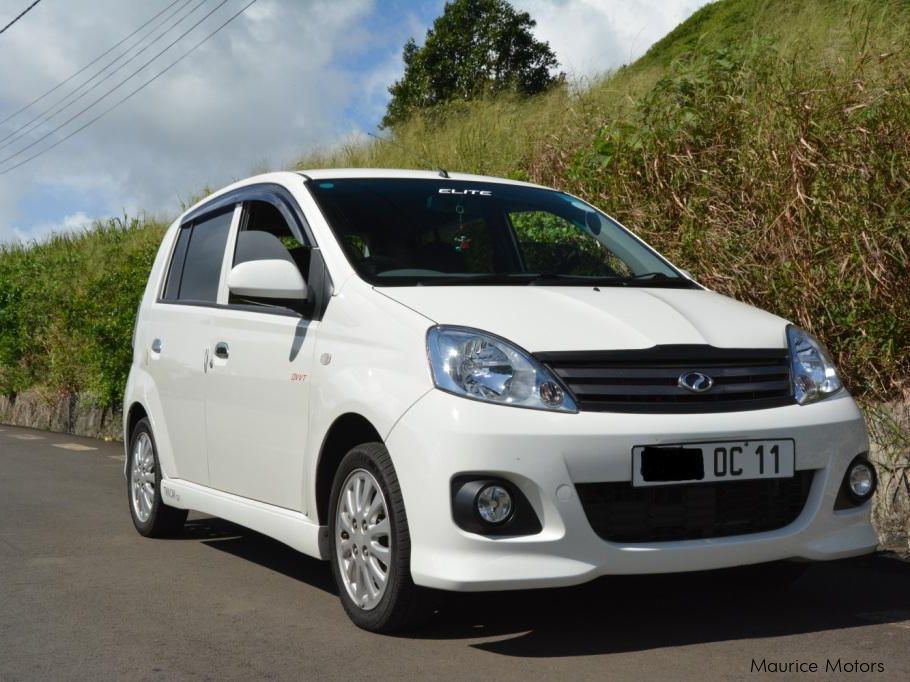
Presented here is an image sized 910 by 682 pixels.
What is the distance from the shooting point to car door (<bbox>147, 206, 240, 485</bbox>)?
605 cm

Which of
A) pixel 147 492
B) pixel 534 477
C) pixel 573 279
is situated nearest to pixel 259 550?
pixel 147 492

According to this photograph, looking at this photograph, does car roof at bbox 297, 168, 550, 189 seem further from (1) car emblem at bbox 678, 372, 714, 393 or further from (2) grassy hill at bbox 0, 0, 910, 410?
(2) grassy hill at bbox 0, 0, 910, 410

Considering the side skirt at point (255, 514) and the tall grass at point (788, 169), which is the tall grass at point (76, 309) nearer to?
the tall grass at point (788, 169)

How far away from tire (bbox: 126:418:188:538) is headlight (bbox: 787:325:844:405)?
352 centimetres

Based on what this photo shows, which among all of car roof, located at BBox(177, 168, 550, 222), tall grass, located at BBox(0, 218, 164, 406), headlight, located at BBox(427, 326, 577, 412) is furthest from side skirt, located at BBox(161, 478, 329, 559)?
tall grass, located at BBox(0, 218, 164, 406)

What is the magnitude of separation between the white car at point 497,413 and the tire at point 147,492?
1.14 m

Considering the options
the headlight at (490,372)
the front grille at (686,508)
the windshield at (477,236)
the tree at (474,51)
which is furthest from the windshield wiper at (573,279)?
the tree at (474,51)

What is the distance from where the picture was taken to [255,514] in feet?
17.7

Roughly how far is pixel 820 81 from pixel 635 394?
17.6 feet

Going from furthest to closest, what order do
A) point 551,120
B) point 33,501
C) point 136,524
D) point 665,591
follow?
1. point 551,120
2. point 33,501
3. point 136,524
4. point 665,591

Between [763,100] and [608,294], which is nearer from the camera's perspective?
[608,294]

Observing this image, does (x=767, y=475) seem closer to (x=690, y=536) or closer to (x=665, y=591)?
(x=690, y=536)

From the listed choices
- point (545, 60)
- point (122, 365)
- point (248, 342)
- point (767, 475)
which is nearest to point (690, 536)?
point (767, 475)

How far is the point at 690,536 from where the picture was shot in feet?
14.0
